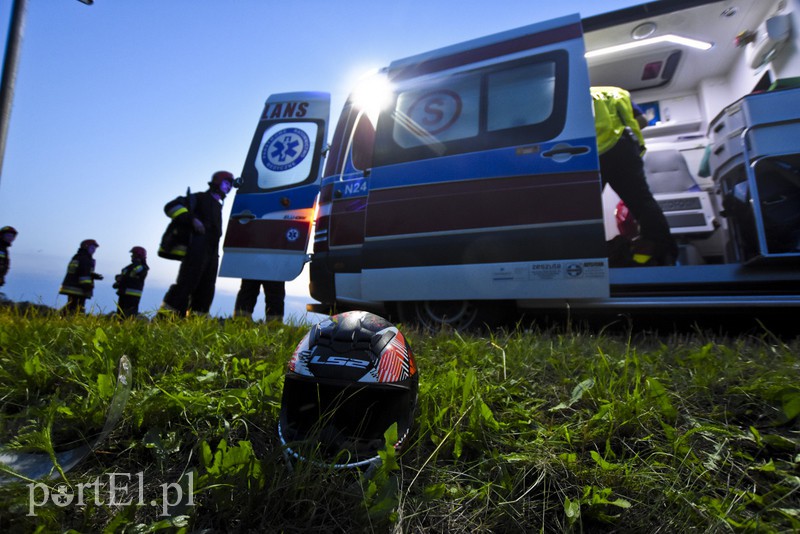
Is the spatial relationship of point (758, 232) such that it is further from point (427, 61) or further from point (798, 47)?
point (427, 61)

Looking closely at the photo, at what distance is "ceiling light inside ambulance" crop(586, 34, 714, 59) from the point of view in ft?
14.0

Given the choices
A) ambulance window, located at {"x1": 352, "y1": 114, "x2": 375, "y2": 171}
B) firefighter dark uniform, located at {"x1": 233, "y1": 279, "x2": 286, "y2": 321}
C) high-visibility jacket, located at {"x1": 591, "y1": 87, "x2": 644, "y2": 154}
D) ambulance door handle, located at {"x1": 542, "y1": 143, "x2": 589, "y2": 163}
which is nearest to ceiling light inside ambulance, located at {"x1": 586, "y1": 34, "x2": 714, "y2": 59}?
high-visibility jacket, located at {"x1": 591, "y1": 87, "x2": 644, "y2": 154}

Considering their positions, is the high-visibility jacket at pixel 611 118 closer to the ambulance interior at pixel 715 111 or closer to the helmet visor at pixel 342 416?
the ambulance interior at pixel 715 111

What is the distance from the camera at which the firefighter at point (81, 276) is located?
7.64 meters

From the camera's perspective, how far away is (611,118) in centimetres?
355

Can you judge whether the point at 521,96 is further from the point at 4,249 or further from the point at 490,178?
the point at 4,249

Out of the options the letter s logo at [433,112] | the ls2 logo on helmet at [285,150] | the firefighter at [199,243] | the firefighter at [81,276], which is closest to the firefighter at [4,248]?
the firefighter at [81,276]

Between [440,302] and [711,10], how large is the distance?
157 inches

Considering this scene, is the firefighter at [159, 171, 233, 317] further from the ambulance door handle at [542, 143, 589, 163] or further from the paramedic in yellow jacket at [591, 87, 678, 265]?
the paramedic in yellow jacket at [591, 87, 678, 265]

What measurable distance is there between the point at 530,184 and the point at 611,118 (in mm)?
1154

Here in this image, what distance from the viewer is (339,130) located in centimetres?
421

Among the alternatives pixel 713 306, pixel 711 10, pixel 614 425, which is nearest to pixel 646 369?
pixel 614 425

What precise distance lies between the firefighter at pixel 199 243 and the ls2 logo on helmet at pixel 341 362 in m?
4.01

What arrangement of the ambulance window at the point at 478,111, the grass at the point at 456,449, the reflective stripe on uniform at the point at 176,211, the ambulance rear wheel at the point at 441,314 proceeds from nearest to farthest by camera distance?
the grass at the point at 456,449 < the ambulance window at the point at 478,111 < the ambulance rear wheel at the point at 441,314 < the reflective stripe on uniform at the point at 176,211
